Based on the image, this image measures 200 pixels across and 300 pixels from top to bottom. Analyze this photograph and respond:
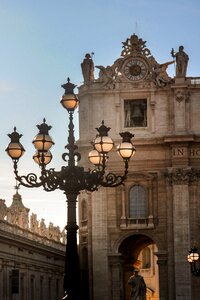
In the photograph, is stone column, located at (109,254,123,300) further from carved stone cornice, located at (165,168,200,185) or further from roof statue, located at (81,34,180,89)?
roof statue, located at (81,34,180,89)

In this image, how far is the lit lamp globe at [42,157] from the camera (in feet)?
73.1

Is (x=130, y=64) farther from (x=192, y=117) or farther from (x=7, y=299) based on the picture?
(x=7, y=299)

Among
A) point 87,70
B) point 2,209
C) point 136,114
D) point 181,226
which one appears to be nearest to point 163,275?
point 181,226

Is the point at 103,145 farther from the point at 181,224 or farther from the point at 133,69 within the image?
the point at 133,69

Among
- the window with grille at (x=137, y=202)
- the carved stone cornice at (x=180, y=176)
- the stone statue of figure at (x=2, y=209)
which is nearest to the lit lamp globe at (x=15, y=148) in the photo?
the stone statue of figure at (x=2, y=209)

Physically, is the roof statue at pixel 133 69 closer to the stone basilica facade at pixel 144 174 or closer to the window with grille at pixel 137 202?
the stone basilica facade at pixel 144 174

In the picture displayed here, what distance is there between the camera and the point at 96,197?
63.0 metres

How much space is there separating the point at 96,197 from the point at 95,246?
3431 millimetres

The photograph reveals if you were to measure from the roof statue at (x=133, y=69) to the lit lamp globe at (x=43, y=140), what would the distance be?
42.0m

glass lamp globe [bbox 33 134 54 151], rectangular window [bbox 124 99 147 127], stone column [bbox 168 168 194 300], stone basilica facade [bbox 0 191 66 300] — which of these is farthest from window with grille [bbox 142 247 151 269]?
glass lamp globe [bbox 33 134 54 151]

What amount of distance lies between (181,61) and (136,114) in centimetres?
496

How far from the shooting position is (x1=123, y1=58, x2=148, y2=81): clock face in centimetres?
6444

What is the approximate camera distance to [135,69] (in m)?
64.5

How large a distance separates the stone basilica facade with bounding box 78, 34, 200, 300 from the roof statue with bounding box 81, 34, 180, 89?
0.07m
